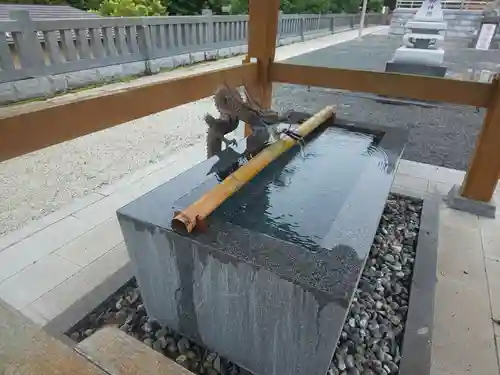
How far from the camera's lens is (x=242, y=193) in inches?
60.3

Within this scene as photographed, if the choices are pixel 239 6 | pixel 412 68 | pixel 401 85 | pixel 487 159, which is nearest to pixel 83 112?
pixel 401 85

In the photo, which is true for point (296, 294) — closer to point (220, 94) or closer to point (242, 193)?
point (242, 193)

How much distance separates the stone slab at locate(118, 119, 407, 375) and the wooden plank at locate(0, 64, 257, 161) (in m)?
0.34

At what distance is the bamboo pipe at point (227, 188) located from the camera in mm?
1141

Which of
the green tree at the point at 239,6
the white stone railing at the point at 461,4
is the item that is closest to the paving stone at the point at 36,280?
the white stone railing at the point at 461,4

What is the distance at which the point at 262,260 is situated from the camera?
3.40 ft

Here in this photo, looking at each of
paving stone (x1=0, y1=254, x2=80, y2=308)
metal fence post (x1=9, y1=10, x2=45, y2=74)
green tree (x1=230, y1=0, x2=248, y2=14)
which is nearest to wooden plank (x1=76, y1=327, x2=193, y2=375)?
paving stone (x1=0, y1=254, x2=80, y2=308)

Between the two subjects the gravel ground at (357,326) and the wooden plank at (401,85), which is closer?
the gravel ground at (357,326)

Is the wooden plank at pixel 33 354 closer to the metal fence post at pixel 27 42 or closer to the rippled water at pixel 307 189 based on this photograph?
the rippled water at pixel 307 189

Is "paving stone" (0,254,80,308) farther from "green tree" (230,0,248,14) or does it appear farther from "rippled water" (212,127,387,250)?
"green tree" (230,0,248,14)

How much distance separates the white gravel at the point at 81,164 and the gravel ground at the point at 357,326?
1.17 m

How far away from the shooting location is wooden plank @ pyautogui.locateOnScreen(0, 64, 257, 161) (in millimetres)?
1077

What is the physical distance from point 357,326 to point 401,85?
59.6 inches

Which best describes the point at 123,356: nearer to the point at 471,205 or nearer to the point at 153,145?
the point at 471,205
